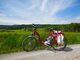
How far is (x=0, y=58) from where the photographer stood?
5.61m

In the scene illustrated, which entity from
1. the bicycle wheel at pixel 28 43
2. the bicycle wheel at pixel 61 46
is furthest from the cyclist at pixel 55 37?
the bicycle wheel at pixel 28 43

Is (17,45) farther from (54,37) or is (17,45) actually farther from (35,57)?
(35,57)

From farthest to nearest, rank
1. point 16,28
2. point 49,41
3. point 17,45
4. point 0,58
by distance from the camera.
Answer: point 17,45, point 16,28, point 49,41, point 0,58

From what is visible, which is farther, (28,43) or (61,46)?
(61,46)

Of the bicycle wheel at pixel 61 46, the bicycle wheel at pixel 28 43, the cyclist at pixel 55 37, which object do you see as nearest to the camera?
the bicycle wheel at pixel 28 43

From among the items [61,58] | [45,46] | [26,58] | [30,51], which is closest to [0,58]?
[26,58]

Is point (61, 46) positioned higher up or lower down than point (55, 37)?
lower down

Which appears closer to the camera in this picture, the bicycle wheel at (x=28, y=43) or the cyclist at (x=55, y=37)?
the bicycle wheel at (x=28, y=43)

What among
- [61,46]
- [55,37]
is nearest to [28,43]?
[55,37]

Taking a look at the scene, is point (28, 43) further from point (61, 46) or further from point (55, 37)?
point (61, 46)

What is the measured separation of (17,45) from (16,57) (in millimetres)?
2794

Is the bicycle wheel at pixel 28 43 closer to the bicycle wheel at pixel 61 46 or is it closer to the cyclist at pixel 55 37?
the cyclist at pixel 55 37

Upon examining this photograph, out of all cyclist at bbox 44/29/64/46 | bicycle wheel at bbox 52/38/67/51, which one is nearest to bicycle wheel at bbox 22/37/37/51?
cyclist at bbox 44/29/64/46

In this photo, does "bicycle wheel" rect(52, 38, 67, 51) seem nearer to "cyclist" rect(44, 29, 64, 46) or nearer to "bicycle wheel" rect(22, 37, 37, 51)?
Answer: "cyclist" rect(44, 29, 64, 46)
